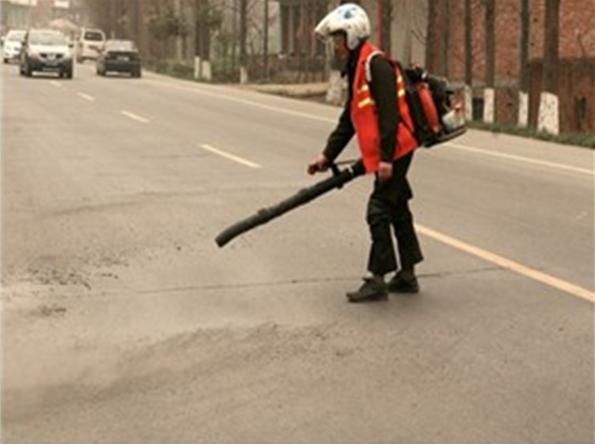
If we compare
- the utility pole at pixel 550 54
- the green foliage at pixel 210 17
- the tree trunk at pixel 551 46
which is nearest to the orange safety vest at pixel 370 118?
the utility pole at pixel 550 54

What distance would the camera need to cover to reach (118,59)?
45.6 m

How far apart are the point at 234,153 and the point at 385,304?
8.89 metres

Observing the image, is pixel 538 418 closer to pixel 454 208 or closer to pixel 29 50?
pixel 454 208

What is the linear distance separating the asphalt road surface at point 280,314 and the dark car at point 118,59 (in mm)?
32770

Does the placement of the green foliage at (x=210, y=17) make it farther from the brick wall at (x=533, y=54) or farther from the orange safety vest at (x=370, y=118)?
the orange safety vest at (x=370, y=118)

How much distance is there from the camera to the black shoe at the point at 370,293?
6887 millimetres

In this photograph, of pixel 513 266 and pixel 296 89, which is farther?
pixel 296 89

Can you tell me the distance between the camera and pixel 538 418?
4.82 metres

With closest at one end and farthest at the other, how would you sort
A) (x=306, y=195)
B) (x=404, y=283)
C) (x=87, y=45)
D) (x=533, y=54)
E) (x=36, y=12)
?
1. (x=306, y=195)
2. (x=404, y=283)
3. (x=533, y=54)
4. (x=87, y=45)
5. (x=36, y=12)

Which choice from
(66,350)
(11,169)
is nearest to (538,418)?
(66,350)

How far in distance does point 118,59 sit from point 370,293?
132ft

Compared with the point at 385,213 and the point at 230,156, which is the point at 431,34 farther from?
the point at 385,213

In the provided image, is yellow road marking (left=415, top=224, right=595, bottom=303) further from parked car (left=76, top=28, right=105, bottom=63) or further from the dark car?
parked car (left=76, top=28, right=105, bottom=63)

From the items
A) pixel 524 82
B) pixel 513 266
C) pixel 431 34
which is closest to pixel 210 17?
pixel 431 34
